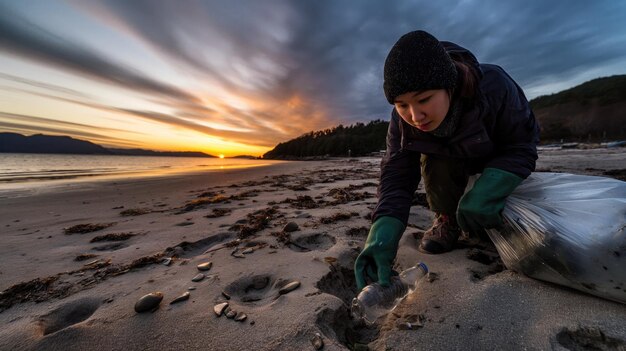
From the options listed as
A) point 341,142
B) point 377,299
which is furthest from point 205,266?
point 341,142

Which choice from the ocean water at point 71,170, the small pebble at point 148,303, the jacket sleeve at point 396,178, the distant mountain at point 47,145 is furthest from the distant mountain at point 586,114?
the distant mountain at point 47,145

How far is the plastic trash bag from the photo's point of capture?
43.9 inches

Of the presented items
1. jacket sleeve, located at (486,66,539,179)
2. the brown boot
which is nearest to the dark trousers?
the brown boot

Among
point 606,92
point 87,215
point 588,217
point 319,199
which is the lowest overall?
point 87,215

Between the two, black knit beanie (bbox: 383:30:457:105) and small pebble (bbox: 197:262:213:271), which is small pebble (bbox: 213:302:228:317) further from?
black knit beanie (bbox: 383:30:457:105)

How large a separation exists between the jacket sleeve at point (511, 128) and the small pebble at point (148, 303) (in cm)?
210

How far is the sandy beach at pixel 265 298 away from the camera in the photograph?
1.14 m

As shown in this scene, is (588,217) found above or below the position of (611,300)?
above

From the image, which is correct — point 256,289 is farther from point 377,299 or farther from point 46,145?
point 46,145

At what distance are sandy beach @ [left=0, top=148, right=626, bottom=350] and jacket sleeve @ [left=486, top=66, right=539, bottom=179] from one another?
67 centimetres

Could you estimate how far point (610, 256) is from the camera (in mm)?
1090

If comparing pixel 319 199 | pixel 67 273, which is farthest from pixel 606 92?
pixel 67 273

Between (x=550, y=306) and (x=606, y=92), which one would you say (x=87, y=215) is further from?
(x=606, y=92)

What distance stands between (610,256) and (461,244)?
3.56ft
